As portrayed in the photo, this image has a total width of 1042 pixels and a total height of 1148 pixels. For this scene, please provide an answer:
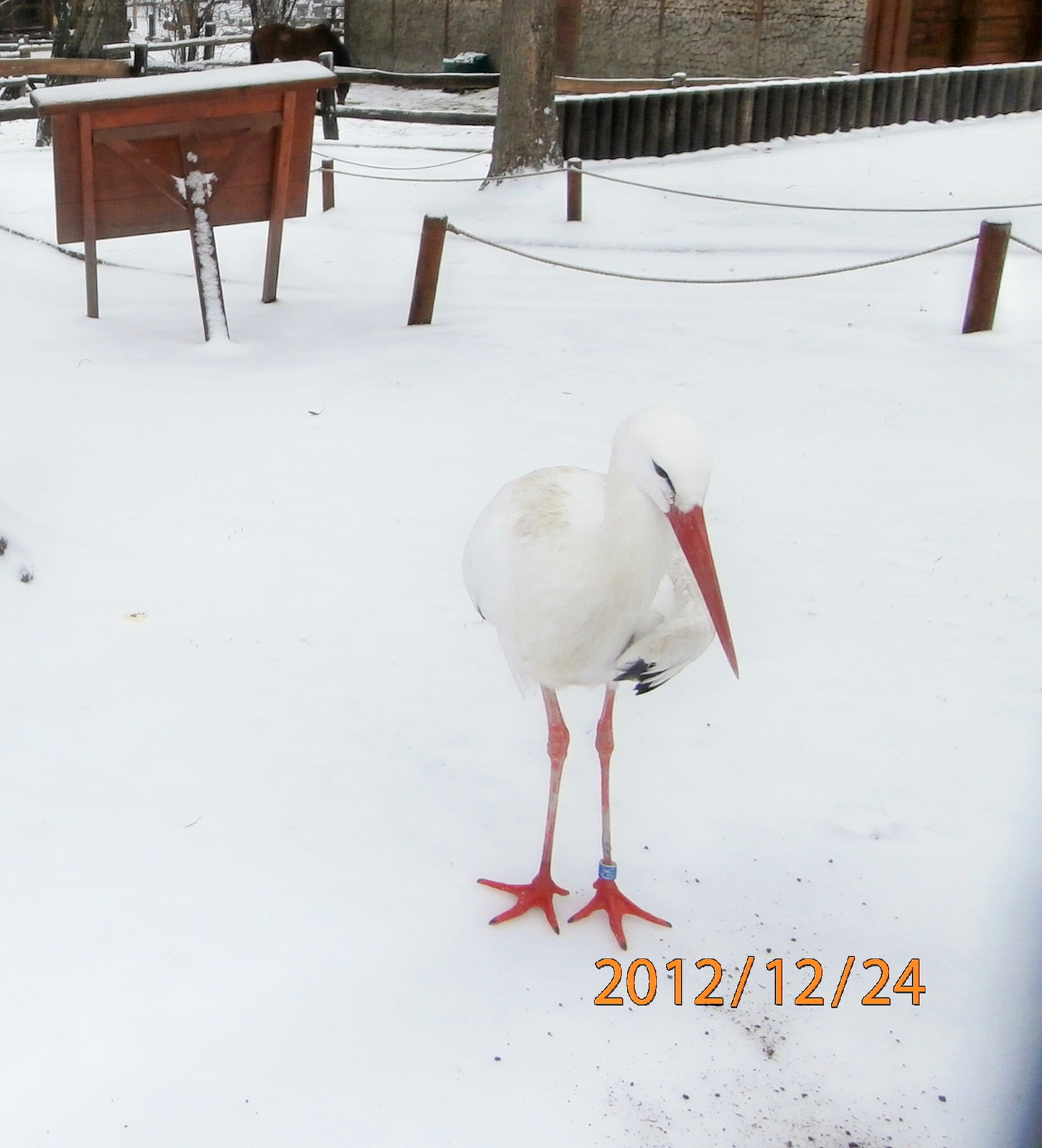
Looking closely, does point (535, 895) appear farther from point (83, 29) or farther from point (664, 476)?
point (83, 29)

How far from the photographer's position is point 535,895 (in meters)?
3.14

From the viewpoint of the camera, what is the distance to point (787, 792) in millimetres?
3555

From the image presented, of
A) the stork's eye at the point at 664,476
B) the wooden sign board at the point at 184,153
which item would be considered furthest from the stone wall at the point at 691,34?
the stork's eye at the point at 664,476

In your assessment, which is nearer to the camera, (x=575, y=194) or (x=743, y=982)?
(x=743, y=982)

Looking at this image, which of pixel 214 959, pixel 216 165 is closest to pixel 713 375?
pixel 216 165

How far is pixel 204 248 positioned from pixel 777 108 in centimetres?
846

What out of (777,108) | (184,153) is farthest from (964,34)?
(184,153)

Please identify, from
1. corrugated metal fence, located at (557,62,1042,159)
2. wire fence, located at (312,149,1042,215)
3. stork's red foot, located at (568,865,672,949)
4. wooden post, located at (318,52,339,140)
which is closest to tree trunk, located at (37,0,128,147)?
wooden post, located at (318,52,339,140)

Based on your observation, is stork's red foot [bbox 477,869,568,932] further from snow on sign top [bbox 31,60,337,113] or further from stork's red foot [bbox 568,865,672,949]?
snow on sign top [bbox 31,60,337,113]

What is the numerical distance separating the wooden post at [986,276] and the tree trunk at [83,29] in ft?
38.8

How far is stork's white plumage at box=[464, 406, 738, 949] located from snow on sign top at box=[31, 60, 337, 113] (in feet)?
16.6

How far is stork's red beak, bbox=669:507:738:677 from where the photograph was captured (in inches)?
99.0

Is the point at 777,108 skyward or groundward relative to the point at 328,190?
skyward

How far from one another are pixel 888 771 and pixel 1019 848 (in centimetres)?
43
